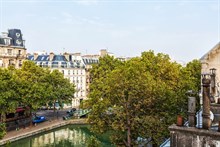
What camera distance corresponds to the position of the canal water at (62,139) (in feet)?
→ 113

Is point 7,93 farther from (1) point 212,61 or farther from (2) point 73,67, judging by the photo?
(2) point 73,67

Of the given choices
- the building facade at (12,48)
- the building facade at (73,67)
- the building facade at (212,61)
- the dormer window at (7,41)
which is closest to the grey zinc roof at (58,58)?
the building facade at (73,67)

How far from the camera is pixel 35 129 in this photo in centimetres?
3897

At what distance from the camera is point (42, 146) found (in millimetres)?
33719

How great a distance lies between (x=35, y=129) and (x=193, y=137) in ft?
119

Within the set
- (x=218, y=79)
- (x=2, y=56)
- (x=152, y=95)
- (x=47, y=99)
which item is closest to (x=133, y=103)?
(x=152, y=95)

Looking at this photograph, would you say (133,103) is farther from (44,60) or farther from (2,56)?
(44,60)

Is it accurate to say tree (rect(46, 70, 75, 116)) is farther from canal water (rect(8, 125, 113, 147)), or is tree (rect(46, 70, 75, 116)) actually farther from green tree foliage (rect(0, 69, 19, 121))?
green tree foliage (rect(0, 69, 19, 121))

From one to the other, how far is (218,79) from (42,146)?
2515cm

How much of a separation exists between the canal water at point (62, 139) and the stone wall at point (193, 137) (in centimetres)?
2900

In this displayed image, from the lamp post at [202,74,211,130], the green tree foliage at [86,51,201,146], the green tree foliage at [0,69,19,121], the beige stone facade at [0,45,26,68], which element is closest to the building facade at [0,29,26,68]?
the beige stone facade at [0,45,26,68]

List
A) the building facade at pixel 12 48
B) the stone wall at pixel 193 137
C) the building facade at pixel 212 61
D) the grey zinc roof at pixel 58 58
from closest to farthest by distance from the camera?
the stone wall at pixel 193 137 → the building facade at pixel 212 61 → the building facade at pixel 12 48 → the grey zinc roof at pixel 58 58

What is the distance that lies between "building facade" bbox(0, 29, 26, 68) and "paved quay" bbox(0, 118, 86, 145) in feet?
51.1

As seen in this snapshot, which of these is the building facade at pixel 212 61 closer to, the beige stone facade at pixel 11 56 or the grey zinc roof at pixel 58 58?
the beige stone facade at pixel 11 56
